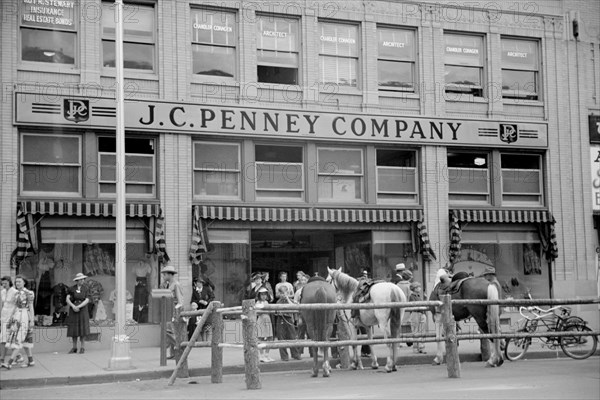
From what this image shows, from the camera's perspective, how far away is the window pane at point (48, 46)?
70.2 ft

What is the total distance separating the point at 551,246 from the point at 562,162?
8.97 ft

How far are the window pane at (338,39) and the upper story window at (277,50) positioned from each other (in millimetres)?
848

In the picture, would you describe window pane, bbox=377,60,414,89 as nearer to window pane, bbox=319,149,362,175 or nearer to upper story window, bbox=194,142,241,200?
window pane, bbox=319,149,362,175

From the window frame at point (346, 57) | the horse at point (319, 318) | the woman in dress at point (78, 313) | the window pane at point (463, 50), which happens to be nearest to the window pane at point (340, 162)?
the window frame at point (346, 57)

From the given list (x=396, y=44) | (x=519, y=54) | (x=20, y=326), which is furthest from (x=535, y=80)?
(x=20, y=326)

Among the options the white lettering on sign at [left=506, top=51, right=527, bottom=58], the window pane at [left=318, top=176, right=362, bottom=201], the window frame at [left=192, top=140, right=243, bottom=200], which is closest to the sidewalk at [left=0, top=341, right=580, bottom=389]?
the window frame at [left=192, top=140, right=243, bottom=200]

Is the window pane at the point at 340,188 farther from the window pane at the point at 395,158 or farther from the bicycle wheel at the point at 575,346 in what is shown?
the bicycle wheel at the point at 575,346

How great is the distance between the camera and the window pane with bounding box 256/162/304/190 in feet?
76.5

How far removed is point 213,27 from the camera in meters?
23.2

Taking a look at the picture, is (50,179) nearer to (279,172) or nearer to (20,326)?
(20,326)

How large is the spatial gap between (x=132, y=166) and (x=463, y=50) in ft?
36.0

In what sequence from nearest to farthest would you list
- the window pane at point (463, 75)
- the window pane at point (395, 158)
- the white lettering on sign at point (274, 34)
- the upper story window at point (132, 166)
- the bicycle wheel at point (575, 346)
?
the bicycle wheel at point (575, 346) → the upper story window at point (132, 166) → the white lettering on sign at point (274, 34) → the window pane at point (395, 158) → the window pane at point (463, 75)

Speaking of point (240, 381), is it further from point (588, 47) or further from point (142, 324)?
point (588, 47)

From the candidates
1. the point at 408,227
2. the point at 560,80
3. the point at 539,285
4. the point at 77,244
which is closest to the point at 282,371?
the point at 77,244
